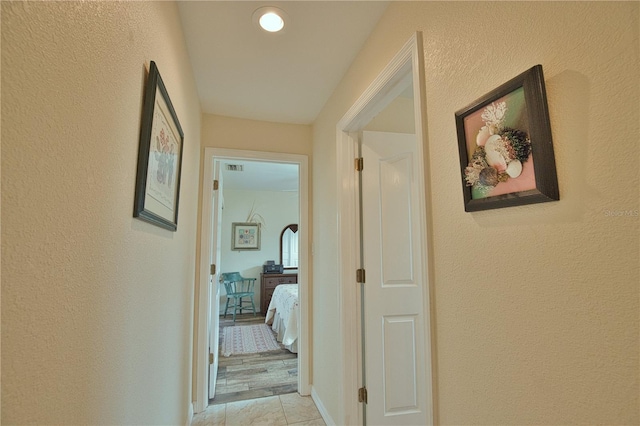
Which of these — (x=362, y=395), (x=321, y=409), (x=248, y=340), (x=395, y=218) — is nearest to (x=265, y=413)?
(x=321, y=409)

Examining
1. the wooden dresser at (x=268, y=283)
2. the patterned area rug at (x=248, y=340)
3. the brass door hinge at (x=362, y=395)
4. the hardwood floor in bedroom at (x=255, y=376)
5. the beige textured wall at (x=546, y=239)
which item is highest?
the beige textured wall at (x=546, y=239)

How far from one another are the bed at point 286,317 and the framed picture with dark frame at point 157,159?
7.37 ft

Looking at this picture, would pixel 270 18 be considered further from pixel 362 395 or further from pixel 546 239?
pixel 362 395

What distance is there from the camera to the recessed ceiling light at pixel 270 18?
1418mm

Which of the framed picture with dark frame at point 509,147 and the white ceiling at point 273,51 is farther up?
the white ceiling at point 273,51

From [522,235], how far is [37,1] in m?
1.06

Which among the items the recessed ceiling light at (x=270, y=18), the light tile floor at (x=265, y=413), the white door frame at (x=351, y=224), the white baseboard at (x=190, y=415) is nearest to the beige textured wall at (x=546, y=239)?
the white door frame at (x=351, y=224)

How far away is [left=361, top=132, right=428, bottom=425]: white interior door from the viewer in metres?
1.89

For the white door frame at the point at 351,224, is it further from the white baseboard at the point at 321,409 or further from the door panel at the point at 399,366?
the white baseboard at the point at 321,409

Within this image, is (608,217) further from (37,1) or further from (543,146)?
(37,1)

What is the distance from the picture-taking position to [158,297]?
1223mm

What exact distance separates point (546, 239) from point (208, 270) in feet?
7.56

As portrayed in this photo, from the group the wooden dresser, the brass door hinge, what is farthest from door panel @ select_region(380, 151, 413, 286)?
the wooden dresser

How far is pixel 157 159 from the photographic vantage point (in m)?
1.06
